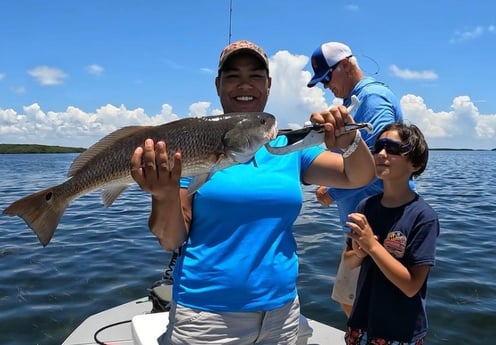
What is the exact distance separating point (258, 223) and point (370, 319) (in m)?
1.33

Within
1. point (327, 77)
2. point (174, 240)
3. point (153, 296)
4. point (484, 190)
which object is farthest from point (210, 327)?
point (484, 190)

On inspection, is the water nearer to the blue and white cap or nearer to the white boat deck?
the white boat deck

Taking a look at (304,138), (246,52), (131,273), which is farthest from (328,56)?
(131,273)

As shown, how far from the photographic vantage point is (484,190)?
74.0 feet

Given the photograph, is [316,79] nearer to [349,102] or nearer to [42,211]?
[349,102]

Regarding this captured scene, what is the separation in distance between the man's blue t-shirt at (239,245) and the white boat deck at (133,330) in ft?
4.63

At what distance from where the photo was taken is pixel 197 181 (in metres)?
2.75

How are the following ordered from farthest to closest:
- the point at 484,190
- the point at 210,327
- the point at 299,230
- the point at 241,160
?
the point at 484,190 → the point at 299,230 → the point at 241,160 → the point at 210,327

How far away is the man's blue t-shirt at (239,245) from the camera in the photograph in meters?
2.73

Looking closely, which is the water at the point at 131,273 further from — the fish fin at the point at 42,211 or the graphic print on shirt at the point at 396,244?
the fish fin at the point at 42,211

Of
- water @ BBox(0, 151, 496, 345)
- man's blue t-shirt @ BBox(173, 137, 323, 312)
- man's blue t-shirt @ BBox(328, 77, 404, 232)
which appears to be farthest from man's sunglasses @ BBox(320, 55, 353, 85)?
water @ BBox(0, 151, 496, 345)

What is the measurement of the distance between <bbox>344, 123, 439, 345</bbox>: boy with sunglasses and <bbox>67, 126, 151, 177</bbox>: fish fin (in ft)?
5.68

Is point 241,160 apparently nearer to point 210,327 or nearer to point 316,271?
point 210,327

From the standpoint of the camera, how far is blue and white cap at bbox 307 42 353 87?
192 inches
